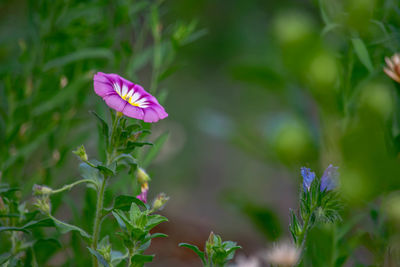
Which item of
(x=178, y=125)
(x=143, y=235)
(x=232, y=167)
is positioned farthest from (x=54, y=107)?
(x=232, y=167)

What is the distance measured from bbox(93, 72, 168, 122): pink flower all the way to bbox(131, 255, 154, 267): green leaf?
0.15 m

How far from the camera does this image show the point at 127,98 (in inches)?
26.3

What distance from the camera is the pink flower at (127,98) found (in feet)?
1.96

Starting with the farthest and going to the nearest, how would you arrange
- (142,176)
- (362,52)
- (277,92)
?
(277,92)
(362,52)
(142,176)

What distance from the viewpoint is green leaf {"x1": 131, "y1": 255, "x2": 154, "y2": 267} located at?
1.93 ft

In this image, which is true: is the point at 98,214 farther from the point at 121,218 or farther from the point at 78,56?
the point at 78,56

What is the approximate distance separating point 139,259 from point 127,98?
0.20 m

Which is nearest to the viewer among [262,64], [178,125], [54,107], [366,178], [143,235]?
[143,235]

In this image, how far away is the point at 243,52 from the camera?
2.49 m

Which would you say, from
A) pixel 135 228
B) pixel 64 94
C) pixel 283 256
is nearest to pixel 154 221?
pixel 135 228

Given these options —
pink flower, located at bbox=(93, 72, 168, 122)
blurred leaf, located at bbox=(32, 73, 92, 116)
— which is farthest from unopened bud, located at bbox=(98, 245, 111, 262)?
blurred leaf, located at bbox=(32, 73, 92, 116)

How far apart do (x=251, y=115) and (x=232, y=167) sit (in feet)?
0.88

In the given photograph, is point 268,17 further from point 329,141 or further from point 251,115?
point 329,141

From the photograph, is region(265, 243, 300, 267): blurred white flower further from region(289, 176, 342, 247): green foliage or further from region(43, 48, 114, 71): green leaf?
region(43, 48, 114, 71): green leaf
